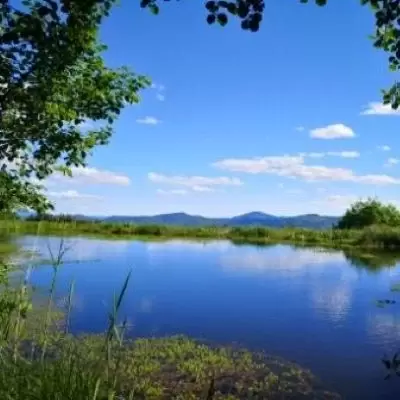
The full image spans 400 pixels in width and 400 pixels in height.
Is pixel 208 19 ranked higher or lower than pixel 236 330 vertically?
higher

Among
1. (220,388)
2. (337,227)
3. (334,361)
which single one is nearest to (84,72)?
(220,388)

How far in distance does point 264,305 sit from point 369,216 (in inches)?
1303

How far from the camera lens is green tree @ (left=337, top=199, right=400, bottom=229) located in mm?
Result: 44844

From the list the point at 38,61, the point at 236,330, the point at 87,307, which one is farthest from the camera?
the point at 87,307

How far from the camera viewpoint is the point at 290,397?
777 centimetres

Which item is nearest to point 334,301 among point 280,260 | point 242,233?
point 280,260

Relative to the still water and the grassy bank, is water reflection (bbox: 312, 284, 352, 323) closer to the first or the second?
the still water

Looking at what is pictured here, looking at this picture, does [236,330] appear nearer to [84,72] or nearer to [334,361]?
[334,361]

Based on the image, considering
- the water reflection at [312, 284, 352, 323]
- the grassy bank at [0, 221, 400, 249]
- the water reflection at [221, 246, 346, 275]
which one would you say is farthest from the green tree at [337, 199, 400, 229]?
the water reflection at [312, 284, 352, 323]

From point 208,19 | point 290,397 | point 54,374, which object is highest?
point 208,19

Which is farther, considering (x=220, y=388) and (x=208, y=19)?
(x=220, y=388)

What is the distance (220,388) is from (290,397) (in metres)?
0.96

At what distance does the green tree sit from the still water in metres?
18.9

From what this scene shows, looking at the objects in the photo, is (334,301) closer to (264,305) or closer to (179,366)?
(264,305)
